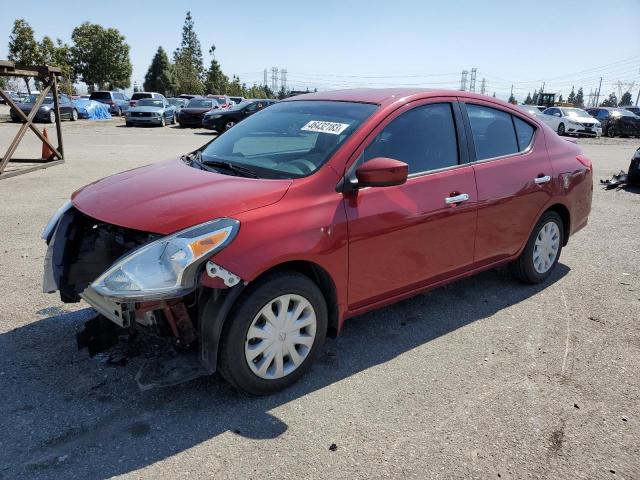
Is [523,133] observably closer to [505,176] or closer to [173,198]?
[505,176]

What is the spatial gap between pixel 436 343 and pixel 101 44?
6506 cm

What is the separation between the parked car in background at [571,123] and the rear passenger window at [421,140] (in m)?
25.4

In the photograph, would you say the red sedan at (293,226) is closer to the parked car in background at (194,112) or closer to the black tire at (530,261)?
the black tire at (530,261)

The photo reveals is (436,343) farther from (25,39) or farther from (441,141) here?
(25,39)

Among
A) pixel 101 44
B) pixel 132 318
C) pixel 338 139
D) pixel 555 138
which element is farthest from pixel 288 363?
pixel 101 44

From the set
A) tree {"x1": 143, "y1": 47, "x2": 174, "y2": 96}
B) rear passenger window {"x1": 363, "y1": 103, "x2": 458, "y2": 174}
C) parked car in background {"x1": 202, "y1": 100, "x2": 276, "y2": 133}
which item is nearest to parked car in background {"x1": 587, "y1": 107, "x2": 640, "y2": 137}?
parked car in background {"x1": 202, "y1": 100, "x2": 276, "y2": 133}

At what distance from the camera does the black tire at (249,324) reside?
2887 millimetres

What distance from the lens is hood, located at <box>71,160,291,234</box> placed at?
2893 mm

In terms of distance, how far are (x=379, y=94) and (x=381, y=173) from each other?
3.59 ft

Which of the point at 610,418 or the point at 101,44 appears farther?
the point at 101,44

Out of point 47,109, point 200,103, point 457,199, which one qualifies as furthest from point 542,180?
point 47,109

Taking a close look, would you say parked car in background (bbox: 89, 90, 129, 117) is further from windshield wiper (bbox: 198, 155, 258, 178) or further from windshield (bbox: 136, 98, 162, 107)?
windshield wiper (bbox: 198, 155, 258, 178)

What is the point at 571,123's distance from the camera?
87.9 feet

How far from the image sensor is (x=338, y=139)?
3504 mm
